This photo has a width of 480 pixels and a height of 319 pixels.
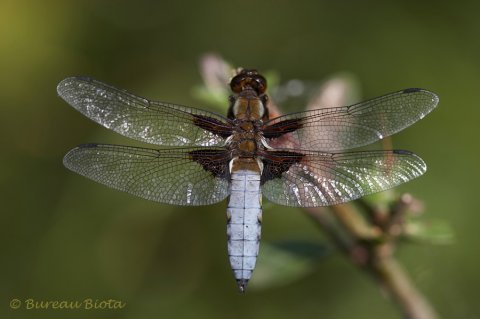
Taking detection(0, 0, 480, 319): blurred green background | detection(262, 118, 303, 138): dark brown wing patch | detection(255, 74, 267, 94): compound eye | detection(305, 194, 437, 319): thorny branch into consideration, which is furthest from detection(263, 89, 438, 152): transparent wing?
detection(0, 0, 480, 319): blurred green background

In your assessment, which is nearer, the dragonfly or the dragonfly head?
the dragonfly

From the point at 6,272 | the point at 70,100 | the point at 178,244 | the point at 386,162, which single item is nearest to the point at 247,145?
the point at 386,162

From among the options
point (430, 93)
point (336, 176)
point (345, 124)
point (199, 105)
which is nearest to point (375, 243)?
point (336, 176)

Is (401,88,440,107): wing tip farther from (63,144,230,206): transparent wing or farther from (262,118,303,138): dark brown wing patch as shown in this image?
(63,144,230,206): transparent wing

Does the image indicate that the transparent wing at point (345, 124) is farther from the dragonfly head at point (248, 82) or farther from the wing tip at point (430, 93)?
the dragonfly head at point (248, 82)

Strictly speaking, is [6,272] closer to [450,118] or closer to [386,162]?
[386,162]

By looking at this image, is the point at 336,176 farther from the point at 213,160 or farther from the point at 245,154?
the point at 213,160

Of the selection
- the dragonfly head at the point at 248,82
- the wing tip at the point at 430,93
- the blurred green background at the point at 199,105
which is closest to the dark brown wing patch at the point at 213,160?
the dragonfly head at the point at 248,82
